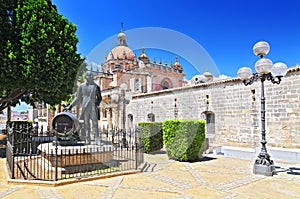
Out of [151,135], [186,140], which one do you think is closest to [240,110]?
[186,140]

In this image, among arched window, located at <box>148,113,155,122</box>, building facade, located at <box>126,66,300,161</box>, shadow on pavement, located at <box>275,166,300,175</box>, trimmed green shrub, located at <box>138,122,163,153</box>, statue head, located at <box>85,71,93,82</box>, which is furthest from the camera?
arched window, located at <box>148,113,155,122</box>

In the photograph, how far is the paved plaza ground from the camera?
199 inches

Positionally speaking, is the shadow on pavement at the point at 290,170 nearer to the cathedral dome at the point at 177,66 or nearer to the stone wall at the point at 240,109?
the stone wall at the point at 240,109

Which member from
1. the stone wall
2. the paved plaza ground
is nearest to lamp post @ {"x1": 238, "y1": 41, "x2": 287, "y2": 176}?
the paved plaza ground

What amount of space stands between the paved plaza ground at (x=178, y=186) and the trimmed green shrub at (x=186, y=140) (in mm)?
1342

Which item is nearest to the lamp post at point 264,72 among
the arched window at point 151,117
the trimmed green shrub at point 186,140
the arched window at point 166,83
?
the trimmed green shrub at point 186,140

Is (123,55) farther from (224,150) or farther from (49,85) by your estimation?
(224,150)

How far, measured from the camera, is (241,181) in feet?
20.5

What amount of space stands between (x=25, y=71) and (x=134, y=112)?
1093 centimetres

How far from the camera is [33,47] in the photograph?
10.7 meters

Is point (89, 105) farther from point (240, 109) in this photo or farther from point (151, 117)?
point (151, 117)

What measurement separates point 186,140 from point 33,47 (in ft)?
26.7

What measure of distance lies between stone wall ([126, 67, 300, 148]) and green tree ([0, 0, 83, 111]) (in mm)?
7629

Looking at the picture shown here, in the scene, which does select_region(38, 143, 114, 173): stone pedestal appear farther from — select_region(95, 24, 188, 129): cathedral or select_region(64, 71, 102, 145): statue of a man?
select_region(95, 24, 188, 129): cathedral
